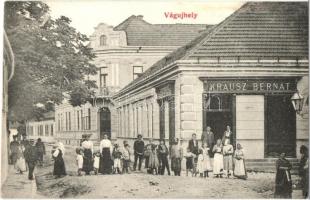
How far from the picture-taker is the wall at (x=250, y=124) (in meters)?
9.59

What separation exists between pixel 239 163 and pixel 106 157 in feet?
5.72

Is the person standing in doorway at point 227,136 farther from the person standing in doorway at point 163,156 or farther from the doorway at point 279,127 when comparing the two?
the person standing in doorway at point 163,156

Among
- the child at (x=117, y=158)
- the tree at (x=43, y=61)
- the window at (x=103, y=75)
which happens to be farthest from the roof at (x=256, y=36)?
the child at (x=117, y=158)

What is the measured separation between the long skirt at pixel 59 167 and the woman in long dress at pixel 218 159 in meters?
1.96

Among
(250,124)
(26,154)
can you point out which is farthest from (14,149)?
(250,124)

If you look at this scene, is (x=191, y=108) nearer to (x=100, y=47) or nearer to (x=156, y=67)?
(x=156, y=67)

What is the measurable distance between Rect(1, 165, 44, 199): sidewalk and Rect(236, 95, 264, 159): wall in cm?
274

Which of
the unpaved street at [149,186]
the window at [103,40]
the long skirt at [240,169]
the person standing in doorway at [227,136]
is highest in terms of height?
the window at [103,40]

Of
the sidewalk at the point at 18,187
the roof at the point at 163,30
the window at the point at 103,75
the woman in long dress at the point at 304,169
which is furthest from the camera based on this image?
the window at the point at 103,75

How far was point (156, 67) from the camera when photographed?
9.80m

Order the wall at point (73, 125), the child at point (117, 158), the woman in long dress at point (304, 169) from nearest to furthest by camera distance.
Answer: the woman in long dress at point (304, 169) → the child at point (117, 158) → the wall at point (73, 125)

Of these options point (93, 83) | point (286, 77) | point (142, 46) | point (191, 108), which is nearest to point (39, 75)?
point (93, 83)

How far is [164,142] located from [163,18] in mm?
1631

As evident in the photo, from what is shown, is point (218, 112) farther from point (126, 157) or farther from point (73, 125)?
point (73, 125)
